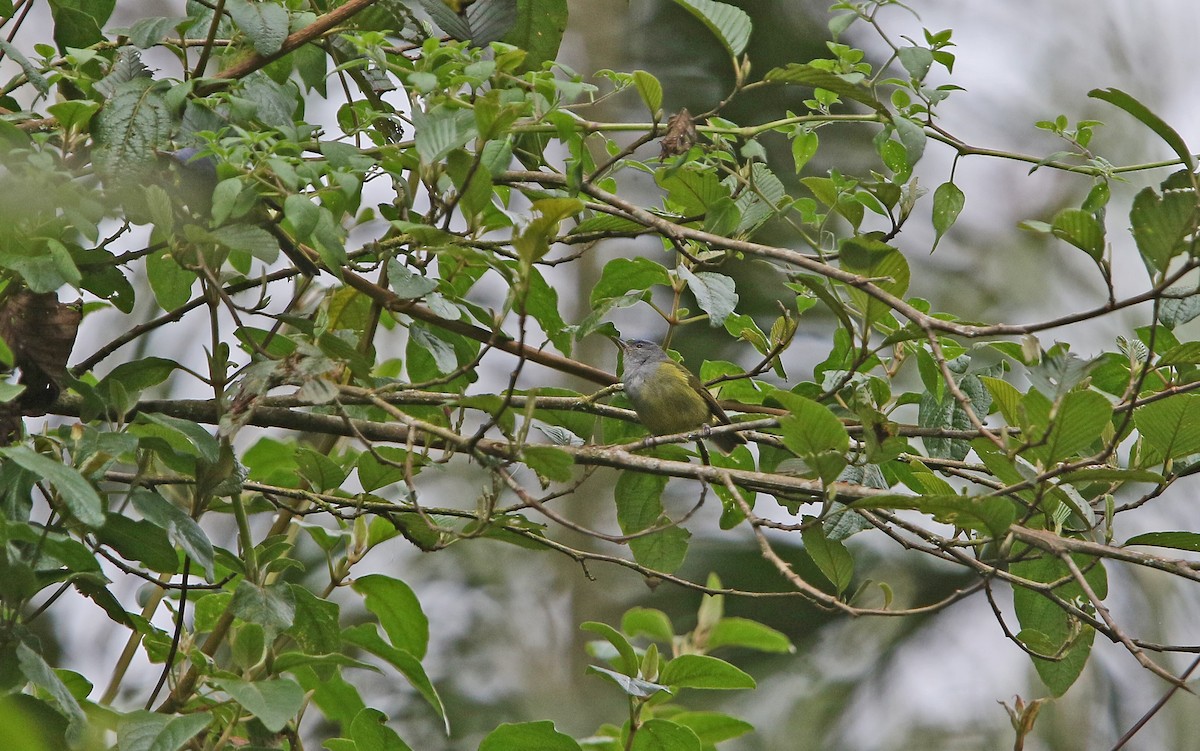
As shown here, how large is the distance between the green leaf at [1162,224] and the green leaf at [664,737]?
1.23m

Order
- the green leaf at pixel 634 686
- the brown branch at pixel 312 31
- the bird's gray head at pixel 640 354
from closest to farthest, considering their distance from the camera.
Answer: the brown branch at pixel 312 31 < the green leaf at pixel 634 686 < the bird's gray head at pixel 640 354

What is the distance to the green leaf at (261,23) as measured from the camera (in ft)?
5.95

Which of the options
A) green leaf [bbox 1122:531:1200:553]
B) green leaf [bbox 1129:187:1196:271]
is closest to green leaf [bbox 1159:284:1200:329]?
green leaf [bbox 1129:187:1196:271]

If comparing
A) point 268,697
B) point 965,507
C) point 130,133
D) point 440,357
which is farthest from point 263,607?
point 965,507

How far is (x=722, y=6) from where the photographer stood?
1.89 metres

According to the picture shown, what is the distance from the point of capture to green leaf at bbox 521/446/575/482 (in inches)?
65.6

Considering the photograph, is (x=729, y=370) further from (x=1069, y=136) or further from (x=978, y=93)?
(x=978, y=93)

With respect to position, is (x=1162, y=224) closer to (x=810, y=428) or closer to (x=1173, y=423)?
(x=1173, y=423)

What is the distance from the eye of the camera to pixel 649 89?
186 centimetres

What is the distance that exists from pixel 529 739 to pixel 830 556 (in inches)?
27.5

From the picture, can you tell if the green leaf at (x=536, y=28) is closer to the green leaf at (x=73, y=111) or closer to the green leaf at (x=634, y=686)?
the green leaf at (x=73, y=111)

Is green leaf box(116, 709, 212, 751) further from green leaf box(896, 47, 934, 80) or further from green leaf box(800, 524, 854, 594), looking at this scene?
green leaf box(896, 47, 934, 80)

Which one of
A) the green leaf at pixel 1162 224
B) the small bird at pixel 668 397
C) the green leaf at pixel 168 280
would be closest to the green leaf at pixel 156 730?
the green leaf at pixel 168 280

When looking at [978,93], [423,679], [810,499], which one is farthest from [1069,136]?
[978,93]
